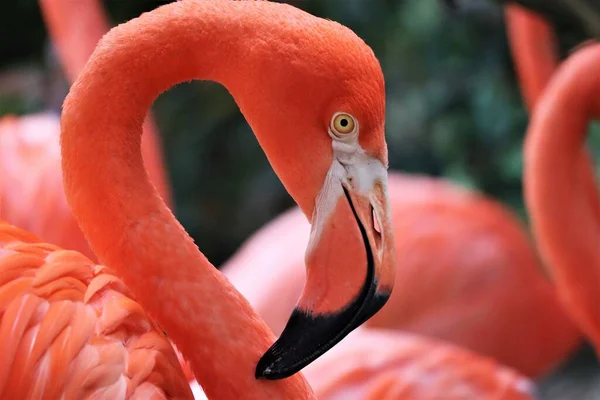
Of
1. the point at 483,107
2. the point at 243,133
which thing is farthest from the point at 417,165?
the point at 243,133

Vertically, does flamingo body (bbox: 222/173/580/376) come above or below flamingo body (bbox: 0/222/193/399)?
below

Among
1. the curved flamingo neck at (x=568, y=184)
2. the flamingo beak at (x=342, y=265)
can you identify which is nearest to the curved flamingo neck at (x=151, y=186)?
the flamingo beak at (x=342, y=265)

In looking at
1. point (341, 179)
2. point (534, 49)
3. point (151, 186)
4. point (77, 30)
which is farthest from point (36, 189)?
point (341, 179)

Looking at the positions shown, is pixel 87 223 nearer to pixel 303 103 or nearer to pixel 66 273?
pixel 66 273

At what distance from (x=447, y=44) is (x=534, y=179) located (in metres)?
2.26

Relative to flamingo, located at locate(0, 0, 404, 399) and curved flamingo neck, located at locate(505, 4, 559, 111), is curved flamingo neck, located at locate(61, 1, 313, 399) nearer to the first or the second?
flamingo, located at locate(0, 0, 404, 399)

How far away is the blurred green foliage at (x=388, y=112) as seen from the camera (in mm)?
4988

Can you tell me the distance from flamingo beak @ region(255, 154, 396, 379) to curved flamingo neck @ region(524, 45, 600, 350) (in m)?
Answer: 1.47

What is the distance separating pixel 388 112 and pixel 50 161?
2.40 meters

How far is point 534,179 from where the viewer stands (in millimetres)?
2953

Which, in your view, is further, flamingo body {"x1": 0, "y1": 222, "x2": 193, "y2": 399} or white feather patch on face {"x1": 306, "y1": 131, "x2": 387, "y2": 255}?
white feather patch on face {"x1": 306, "y1": 131, "x2": 387, "y2": 255}

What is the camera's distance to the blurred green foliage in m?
4.99

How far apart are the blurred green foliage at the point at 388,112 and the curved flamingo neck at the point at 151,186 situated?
3.44m

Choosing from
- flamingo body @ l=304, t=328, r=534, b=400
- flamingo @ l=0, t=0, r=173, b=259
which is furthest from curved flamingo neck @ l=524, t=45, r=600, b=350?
flamingo @ l=0, t=0, r=173, b=259
